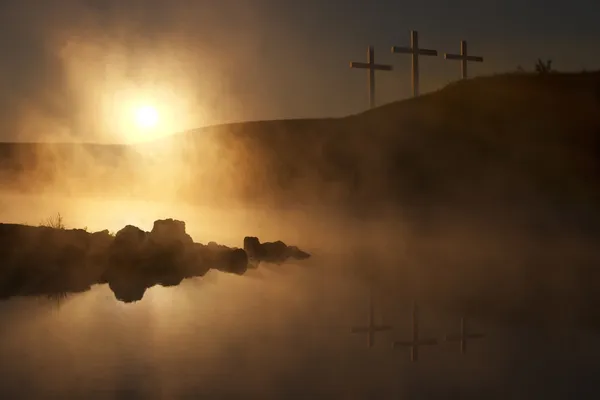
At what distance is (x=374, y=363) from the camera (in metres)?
5.46

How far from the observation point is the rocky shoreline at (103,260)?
29.2 feet

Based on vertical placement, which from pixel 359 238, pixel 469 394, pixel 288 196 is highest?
pixel 288 196

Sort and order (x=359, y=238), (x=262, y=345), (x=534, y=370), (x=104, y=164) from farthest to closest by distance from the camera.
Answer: (x=104, y=164) → (x=359, y=238) → (x=262, y=345) → (x=534, y=370)

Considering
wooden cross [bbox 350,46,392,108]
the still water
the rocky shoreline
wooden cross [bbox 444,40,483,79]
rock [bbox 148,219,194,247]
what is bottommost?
the still water

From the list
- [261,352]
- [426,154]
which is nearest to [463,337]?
[261,352]

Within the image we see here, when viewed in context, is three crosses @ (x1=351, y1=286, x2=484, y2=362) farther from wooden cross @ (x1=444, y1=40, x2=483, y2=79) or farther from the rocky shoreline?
wooden cross @ (x1=444, y1=40, x2=483, y2=79)

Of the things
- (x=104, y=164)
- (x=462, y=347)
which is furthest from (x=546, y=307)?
(x=104, y=164)

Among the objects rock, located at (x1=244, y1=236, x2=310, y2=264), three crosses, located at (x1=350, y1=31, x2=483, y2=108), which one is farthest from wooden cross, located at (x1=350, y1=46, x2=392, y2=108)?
rock, located at (x1=244, y1=236, x2=310, y2=264)

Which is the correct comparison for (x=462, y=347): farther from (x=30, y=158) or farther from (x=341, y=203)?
(x=30, y=158)

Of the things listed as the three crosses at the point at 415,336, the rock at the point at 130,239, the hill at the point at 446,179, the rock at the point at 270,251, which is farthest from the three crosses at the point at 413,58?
the three crosses at the point at 415,336

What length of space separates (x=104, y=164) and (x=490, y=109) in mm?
19997

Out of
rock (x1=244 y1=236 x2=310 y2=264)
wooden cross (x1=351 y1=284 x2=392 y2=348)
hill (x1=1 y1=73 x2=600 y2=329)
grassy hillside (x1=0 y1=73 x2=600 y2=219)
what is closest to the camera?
wooden cross (x1=351 y1=284 x2=392 y2=348)

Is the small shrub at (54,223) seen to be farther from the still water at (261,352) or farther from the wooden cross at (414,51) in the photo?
the wooden cross at (414,51)

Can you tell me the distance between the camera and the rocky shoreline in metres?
8.89
